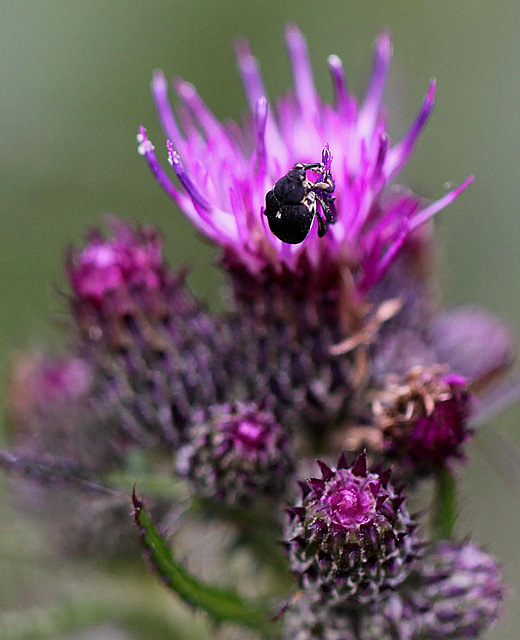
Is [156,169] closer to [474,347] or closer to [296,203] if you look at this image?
[296,203]

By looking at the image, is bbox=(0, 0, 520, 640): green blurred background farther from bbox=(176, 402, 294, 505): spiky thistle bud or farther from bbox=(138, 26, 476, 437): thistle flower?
bbox=(176, 402, 294, 505): spiky thistle bud

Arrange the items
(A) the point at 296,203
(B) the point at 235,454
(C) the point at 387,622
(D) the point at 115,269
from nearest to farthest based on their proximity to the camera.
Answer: (A) the point at 296,203
(C) the point at 387,622
(B) the point at 235,454
(D) the point at 115,269

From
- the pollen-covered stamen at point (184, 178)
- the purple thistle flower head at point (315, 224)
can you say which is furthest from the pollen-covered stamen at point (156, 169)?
the pollen-covered stamen at point (184, 178)

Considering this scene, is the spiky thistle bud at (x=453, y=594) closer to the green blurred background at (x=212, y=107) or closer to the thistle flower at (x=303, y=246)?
the thistle flower at (x=303, y=246)

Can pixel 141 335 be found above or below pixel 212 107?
below

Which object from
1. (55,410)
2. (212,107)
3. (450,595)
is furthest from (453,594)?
(212,107)

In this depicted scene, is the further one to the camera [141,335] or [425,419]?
[141,335]
